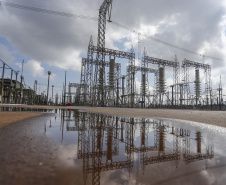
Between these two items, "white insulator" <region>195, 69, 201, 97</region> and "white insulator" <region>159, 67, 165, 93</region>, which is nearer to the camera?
"white insulator" <region>159, 67, 165, 93</region>

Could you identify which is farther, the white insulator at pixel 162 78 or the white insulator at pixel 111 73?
the white insulator at pixel 162 78

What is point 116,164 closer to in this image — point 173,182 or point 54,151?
point 173,182

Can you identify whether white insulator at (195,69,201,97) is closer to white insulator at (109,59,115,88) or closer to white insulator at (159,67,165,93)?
white insulator at (159,67,165,93)

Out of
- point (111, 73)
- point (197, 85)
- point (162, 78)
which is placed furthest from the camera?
point (197, 85)

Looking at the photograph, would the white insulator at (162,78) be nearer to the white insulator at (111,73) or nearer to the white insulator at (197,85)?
the white insulator at (197,85)

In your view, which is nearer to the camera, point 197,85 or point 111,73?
point 111,73

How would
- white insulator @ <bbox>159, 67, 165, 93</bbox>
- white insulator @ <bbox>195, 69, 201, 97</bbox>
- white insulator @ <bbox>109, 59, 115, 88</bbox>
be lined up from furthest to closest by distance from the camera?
white insulator @ <bbox>195, 69, 201, 97</bbox> < white insulator @ <bbox>159, 67, 165, 93</bbox> < white insulator @ <bbox>109, 59, 115, 88</bbox>

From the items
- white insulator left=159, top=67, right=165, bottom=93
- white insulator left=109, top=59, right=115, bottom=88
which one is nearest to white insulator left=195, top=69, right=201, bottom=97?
white insulator left=159, top=67, right=165, bottom=93

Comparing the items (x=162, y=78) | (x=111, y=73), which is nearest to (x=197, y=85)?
(x=162, y=78)

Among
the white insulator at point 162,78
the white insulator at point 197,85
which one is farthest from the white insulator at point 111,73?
the white insulator at point 197,85

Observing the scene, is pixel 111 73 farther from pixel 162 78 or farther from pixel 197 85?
pixel 197 85

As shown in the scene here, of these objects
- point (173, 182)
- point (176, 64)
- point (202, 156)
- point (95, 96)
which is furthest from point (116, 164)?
point (176, 64)

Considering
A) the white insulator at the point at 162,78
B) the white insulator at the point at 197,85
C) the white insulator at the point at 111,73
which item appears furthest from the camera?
the white insulator at the point at 197,85

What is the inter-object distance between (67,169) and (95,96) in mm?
23277
